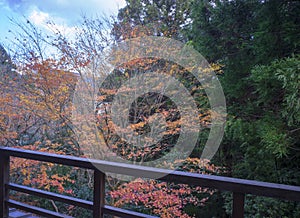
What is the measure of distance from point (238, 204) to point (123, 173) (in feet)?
1.83

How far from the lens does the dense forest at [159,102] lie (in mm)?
3428

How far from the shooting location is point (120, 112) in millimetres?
3775

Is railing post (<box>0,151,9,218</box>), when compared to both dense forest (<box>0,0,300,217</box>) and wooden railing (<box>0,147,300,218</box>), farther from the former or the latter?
dense forest (<box>0,0,300,217</box>)

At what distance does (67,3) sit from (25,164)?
2662mm

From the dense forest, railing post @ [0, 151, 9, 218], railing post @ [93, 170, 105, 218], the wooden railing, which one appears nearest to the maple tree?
the dense forest

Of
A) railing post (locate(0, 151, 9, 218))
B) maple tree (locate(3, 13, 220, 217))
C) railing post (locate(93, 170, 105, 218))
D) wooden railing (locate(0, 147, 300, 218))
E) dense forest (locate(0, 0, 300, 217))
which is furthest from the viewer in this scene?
maple tree (locate(3, 13, 220, 217))

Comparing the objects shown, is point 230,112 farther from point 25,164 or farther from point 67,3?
point 25,164

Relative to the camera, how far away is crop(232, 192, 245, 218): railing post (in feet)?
3.27

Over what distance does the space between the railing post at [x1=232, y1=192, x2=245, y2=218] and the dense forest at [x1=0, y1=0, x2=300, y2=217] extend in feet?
8.10

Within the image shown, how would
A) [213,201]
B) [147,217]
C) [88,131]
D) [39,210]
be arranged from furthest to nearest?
[213,201] < [88,131] < [39,210] < [147,217]

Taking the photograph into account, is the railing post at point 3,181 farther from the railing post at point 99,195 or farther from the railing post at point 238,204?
the railing post at point 238,204

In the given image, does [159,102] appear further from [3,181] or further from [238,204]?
[238,204]

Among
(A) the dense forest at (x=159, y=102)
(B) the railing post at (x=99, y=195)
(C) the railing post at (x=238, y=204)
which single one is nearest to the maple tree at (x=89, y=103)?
(A) the dense forest at (x=159, y=102)

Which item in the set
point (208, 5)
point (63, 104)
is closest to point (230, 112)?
point (208, 5)
